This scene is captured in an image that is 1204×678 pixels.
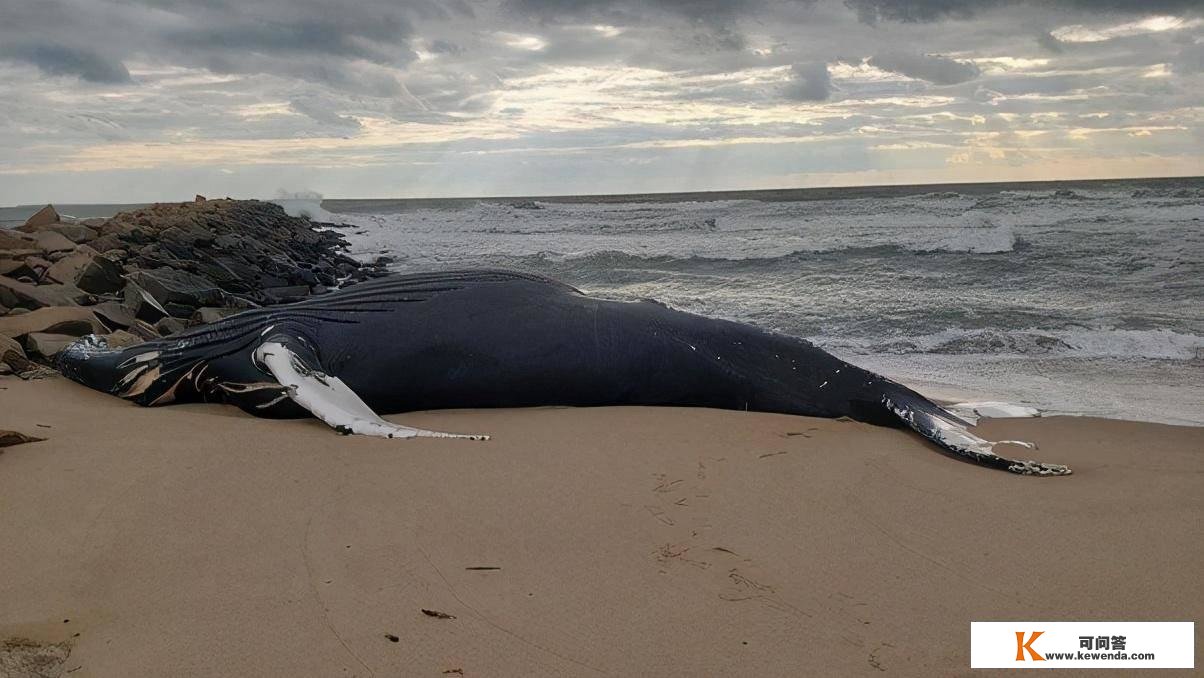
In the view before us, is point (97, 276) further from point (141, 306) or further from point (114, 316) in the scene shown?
point (114, 316)

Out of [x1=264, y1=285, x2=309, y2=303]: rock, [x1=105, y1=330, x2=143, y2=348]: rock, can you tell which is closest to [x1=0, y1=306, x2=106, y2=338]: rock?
[x1=105, y1=330, x2=143, y2=348]: rock

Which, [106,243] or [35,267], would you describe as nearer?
[35,267]

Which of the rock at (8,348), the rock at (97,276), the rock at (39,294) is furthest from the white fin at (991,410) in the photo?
the rock at (97,276)

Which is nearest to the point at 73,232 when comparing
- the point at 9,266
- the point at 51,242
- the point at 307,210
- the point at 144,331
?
the point at 51,242

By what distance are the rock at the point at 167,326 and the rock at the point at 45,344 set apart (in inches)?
50.0

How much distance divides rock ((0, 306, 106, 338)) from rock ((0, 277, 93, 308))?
1.07 m

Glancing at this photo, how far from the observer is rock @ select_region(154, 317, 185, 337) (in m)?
8.13

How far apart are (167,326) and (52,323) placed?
49.9 inches

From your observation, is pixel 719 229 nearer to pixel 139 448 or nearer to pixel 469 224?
pixel 469 224

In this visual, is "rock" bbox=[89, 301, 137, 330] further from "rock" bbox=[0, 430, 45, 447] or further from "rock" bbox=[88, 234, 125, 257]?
"rock" bbox=[88, 234, 125, 257]

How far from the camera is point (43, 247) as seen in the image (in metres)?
12.5

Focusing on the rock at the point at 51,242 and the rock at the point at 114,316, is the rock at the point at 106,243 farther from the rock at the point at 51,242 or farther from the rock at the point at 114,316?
the rock at the point at 114,316

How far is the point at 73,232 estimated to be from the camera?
14500 millimetres

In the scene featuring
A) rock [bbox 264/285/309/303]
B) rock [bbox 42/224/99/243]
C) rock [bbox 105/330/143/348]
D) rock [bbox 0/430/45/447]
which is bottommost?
rock [bbox 264/285/309/303]
